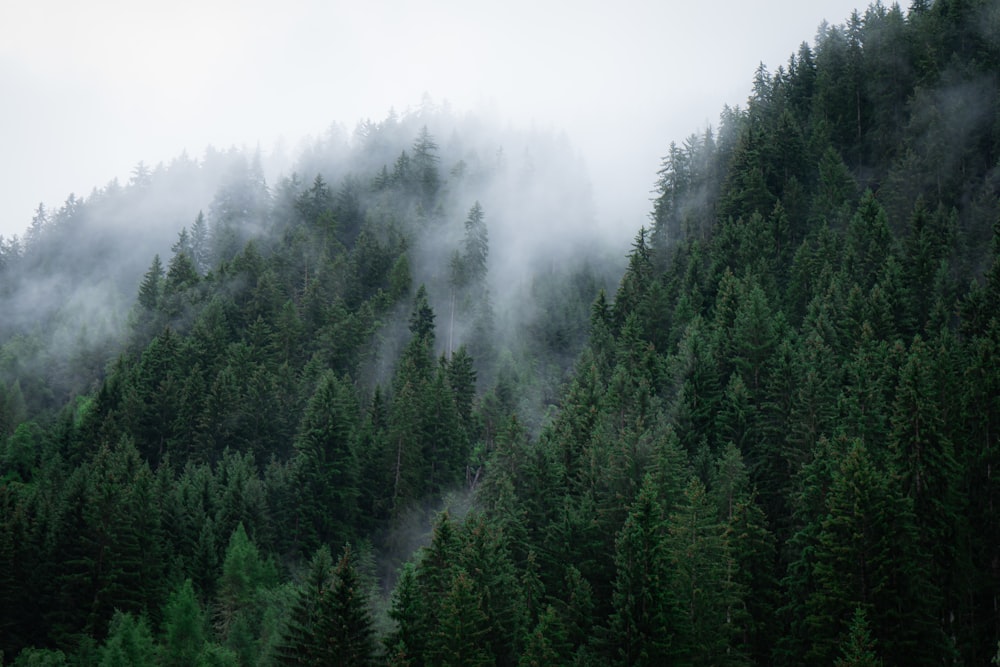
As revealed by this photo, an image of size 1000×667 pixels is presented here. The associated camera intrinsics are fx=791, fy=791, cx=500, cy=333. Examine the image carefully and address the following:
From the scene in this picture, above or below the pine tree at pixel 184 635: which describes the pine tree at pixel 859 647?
below

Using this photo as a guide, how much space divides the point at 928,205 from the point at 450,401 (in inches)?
1903

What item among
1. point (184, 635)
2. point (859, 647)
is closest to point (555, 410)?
point (184, 635)

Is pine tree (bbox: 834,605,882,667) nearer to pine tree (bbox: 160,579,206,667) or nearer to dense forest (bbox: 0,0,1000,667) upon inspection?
dense forest (bbox: 0,0,1000,667)

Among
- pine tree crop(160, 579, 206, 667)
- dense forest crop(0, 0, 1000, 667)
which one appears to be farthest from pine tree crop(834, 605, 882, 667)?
pine tree crop(160, 579, 206, 667)

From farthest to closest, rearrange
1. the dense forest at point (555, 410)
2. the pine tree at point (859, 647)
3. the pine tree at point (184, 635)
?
1. the pine tree at point (184, 635)
2. the dense forest at point (555, 410)
3. the pine tree at point (859, 647)

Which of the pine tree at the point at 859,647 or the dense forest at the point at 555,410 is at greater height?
the dense forest at the point at 555,410

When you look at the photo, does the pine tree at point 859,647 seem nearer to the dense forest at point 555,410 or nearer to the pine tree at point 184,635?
the dense forest at point 555,410

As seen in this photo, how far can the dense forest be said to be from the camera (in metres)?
37.3

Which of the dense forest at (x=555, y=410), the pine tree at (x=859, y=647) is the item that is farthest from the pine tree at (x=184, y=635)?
the pine tree at (x=859, y=647)

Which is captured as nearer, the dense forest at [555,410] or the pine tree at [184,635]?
the dense forest at [555,410]

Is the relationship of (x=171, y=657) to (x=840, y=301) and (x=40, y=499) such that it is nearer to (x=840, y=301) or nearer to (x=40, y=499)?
(x=40, y=499)

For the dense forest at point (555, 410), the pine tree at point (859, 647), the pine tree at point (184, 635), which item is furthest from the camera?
the pine tree at point (184, 635)

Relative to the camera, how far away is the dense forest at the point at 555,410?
37344 millimetres

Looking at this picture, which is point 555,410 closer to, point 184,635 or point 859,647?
point 184,635
